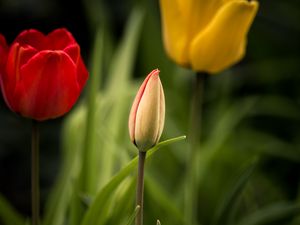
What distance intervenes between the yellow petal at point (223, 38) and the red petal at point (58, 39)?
22 cm

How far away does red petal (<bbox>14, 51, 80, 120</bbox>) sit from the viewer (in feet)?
2.49

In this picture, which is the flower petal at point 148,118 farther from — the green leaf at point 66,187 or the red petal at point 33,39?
the green leaf at point 66,187

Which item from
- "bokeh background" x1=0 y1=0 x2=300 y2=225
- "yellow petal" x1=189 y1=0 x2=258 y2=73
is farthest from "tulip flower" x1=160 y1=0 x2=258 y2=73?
A: "bokeh background" x1=0 y1=0 x2=300 y2=225

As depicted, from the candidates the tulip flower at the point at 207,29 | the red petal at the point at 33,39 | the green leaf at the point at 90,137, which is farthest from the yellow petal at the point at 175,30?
the red petal at the point at 33,39

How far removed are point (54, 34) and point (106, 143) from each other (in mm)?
409

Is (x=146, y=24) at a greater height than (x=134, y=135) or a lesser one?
lesser

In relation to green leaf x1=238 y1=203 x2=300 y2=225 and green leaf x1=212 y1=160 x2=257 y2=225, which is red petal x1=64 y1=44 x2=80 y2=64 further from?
green leaf x1=238 y1=203 x2=300 y2=225

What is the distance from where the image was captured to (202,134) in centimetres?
174

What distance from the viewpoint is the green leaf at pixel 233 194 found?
0.93 metres

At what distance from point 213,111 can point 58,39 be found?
100cm

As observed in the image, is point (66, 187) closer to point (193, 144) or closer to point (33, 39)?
point (193, 144)

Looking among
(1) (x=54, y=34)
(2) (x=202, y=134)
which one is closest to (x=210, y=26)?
(1) (x=54, y=34)

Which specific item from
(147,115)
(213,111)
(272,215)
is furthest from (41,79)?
(213,111)

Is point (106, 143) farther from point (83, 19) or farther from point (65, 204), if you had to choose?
point (83, 19)
